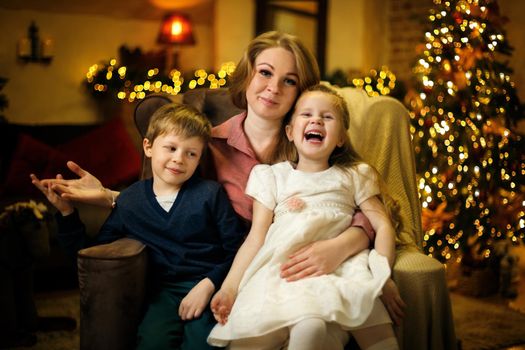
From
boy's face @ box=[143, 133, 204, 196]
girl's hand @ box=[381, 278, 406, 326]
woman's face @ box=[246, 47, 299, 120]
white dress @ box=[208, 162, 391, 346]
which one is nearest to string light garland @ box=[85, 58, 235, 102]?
woman's face @ box=[246, 47, 299, 120]

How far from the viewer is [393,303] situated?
68.9 inches

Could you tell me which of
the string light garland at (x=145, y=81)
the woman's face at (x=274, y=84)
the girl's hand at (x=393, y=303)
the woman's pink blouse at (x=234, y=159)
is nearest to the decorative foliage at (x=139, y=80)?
the string light garland at (x=145, y=81)

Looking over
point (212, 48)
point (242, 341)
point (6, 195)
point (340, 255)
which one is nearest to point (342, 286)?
point (340, 255)

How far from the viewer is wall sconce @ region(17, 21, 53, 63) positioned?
4.93 metres

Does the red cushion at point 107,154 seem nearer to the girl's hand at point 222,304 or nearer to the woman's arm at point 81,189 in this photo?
the woman's arm at point 81,189

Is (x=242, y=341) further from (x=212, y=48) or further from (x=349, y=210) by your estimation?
(x=212, y=48)

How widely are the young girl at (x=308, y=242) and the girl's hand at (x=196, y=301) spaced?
5 cm

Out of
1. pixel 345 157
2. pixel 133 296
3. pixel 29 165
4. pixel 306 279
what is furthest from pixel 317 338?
pixel 29 165

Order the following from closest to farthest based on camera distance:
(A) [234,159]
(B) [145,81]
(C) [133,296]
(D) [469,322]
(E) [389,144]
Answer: (C) [133,296] < (A) [234,159] < (E) [389,144] < (D) [469,322] < (B) [145,81]

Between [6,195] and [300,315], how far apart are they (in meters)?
2.57

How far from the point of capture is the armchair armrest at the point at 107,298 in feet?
5.81

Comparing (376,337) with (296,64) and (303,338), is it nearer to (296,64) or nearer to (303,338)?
(303,338)

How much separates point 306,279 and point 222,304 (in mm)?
244

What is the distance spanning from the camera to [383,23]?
6047 millimetres
